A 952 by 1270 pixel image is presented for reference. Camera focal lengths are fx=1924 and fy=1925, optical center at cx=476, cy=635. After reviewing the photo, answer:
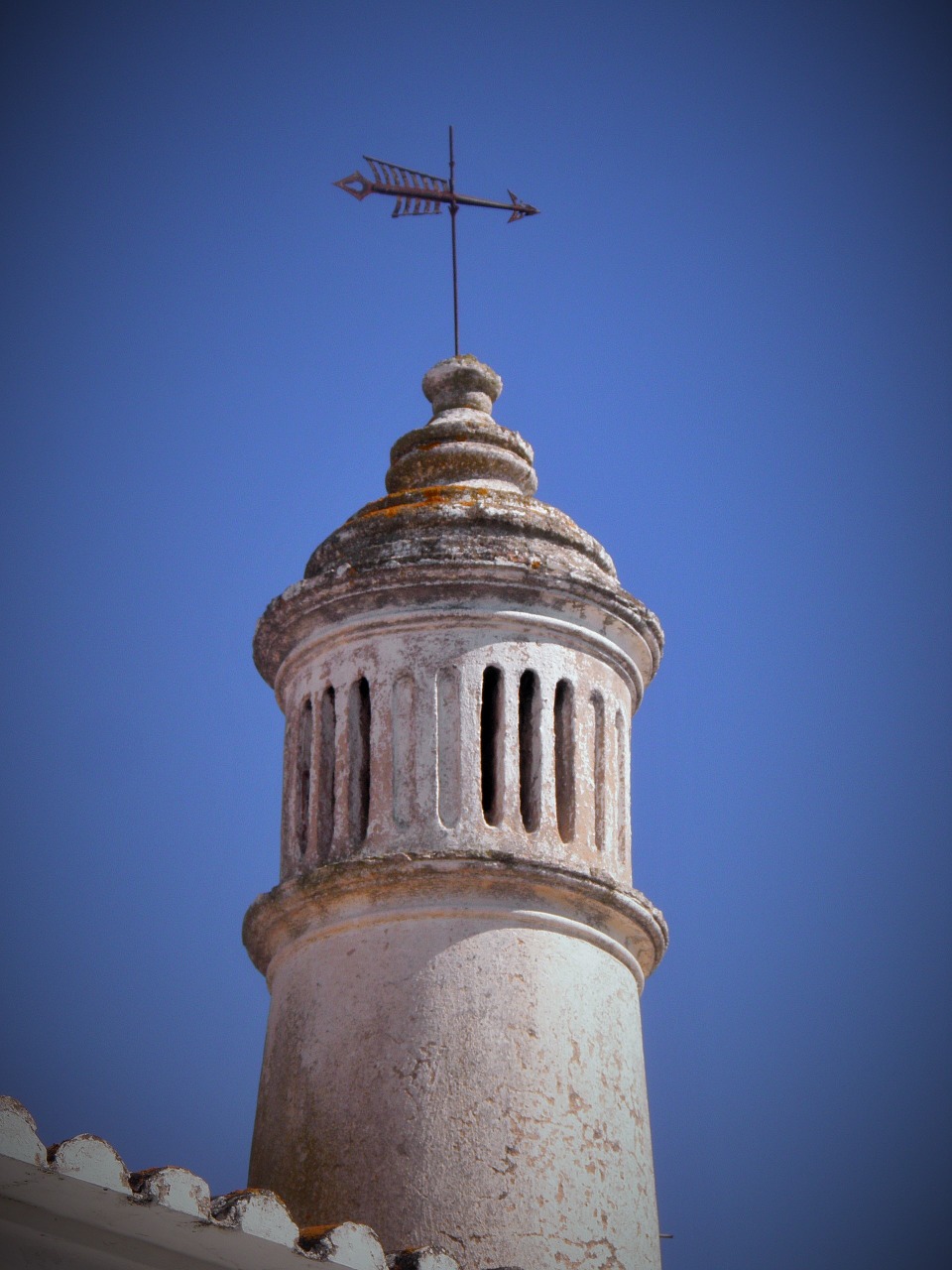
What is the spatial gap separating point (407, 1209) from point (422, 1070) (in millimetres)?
679

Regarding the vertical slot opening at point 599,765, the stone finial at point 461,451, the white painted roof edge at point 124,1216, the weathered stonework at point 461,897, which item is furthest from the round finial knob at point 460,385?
the white painted roof edge at point 124,1216

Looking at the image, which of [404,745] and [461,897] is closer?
[461,897]

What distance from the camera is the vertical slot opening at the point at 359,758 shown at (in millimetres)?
10336

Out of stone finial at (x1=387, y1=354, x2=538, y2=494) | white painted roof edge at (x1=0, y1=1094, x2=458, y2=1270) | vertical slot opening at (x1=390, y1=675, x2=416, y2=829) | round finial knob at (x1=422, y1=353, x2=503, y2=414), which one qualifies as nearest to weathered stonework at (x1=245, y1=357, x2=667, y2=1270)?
vertical slot opening at (x1=390, y1=675, x2=416, y2=829)

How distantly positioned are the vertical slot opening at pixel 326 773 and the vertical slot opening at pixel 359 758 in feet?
0.43

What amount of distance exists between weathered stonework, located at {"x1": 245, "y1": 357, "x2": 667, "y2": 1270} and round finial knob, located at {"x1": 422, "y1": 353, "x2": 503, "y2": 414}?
3.34 feet

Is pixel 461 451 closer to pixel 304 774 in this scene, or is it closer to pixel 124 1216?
pixel 304 774

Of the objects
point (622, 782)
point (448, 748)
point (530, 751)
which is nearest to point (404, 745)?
point (448, 748)

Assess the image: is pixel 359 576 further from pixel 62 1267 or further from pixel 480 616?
pixel 62 1267

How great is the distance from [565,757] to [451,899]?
1122mm

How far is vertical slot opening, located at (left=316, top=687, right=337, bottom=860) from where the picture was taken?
10.4 metres

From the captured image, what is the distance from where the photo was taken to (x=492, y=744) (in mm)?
10406

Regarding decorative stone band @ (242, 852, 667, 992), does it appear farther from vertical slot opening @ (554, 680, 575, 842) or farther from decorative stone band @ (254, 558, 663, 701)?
decorative stone band @ (254, 558, 663, 701)

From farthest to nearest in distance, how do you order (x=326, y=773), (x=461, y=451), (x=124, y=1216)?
1. (x=461, y=451)
2. (x=326, y=773)
3. (x=124, y=1216)
